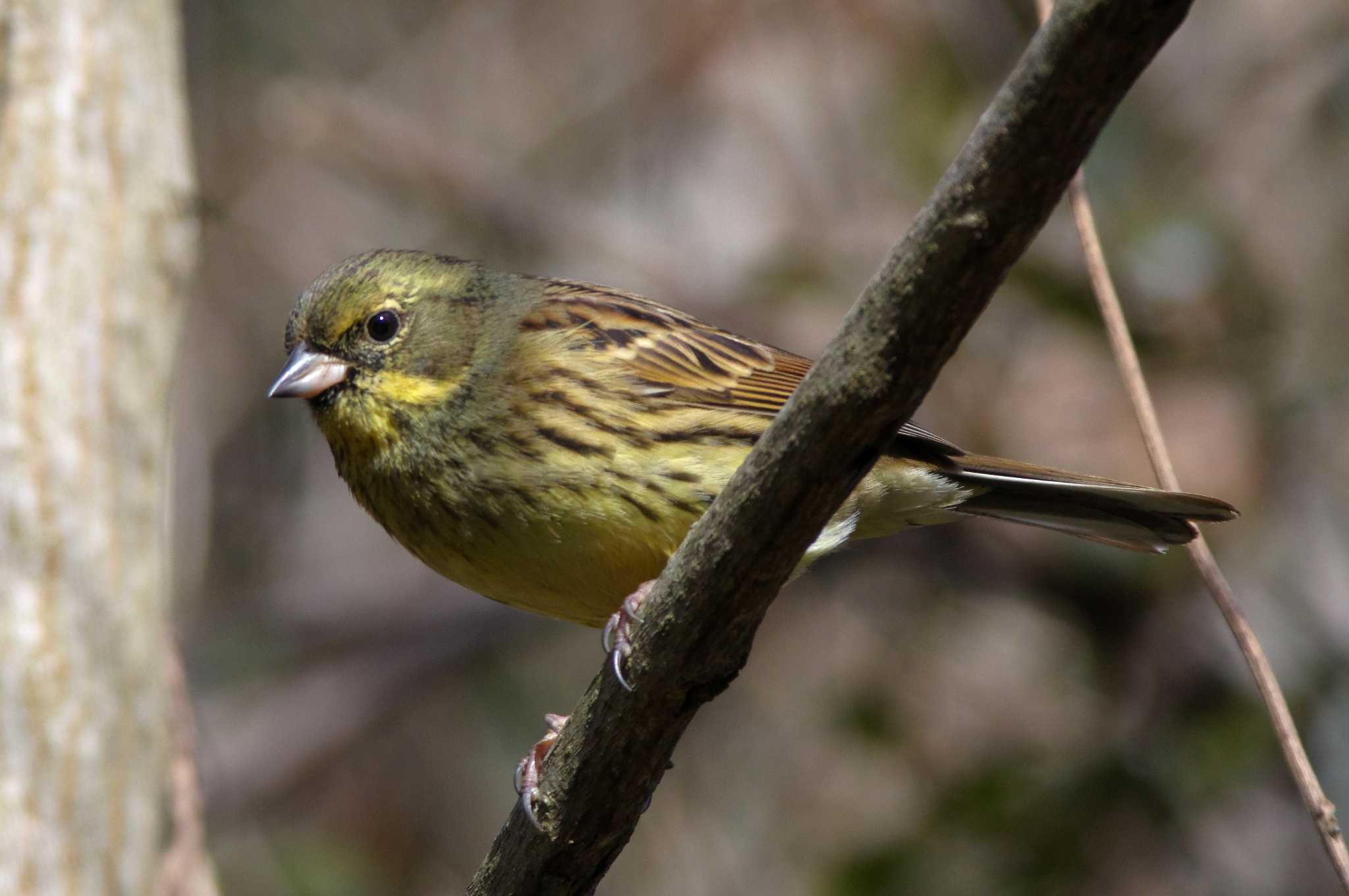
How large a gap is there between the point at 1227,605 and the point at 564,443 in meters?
1.33

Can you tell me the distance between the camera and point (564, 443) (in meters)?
3.13

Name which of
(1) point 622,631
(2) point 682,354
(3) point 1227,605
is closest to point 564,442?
(2) point 682,354

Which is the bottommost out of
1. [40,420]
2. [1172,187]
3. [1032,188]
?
[40,420]

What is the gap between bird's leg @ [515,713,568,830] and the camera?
2.55 meters

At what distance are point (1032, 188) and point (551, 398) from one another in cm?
167

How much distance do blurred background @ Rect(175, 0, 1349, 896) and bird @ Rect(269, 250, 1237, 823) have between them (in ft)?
5.43

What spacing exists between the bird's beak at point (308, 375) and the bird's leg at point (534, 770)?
2.99 feet

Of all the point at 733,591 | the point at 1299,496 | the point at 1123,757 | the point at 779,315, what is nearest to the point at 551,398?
the point at 733,591

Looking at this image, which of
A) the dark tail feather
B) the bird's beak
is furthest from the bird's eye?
the dark tail feather

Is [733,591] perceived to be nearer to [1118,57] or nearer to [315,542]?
[1118,57]

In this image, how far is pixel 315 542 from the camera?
8.24 metres

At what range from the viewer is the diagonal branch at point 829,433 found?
5.38 feet

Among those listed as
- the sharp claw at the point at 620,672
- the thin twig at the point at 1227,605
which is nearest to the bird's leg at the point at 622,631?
the sharp claw at the point at 620,672

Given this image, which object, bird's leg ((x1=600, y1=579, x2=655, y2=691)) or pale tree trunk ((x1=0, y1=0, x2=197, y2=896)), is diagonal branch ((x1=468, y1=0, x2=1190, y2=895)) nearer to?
bird's leg ((x1=600, y1=579, x2=655, y2=691))
